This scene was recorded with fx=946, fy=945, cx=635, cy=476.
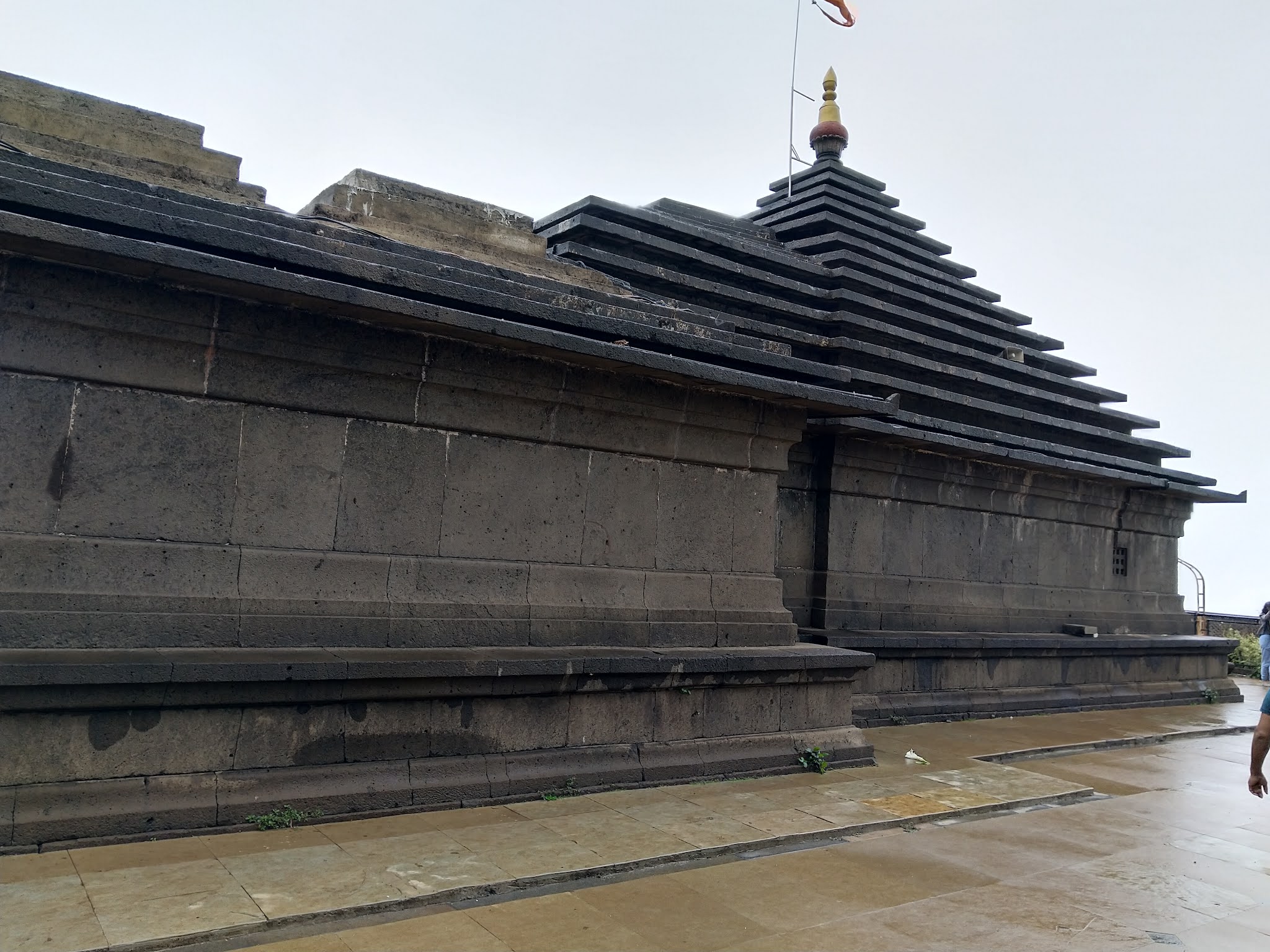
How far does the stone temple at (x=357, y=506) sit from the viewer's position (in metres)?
5.83

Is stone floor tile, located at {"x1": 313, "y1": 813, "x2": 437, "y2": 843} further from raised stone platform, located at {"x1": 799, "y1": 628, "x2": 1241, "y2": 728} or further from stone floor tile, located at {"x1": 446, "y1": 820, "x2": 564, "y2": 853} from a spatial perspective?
raised stone platform, located at {"x1": 799, "y1": 628, "x2": 1241, "y2": 728}

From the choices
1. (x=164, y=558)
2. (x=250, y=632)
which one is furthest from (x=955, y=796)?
(x=164, y=558)

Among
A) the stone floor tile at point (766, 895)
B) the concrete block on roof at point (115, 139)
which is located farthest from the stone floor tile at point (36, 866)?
the concrete block on roof at point (115, 139)

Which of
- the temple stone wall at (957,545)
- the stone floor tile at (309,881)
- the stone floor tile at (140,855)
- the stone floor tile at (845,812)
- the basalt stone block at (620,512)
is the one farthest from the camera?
the temple stone wall at (957,545)

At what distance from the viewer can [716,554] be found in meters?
8.97

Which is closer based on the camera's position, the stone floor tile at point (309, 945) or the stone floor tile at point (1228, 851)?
the stone floor tile at point (309, 945)

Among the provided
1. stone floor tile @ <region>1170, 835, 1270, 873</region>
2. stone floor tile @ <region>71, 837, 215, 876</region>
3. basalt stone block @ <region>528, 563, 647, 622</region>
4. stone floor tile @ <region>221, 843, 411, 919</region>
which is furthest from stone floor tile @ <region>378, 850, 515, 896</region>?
stone floor tile @ <region>1170, 835, 1270, 873</region>

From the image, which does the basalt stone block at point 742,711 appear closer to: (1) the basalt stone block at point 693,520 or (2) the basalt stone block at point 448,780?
(1) the basalt stone block at point 693,520

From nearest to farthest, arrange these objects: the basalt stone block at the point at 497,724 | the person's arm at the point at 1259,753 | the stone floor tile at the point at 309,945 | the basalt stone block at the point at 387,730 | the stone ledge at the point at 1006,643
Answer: the stone floor tile at the point at 309,945 → the person's arm at the point at 1259,753 → the basalt stone block at the point at 387,730 → the basalt stone block at the point at 497,724 → the stone ledge at the point at 1006,643

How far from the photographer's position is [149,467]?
6324 millimetres

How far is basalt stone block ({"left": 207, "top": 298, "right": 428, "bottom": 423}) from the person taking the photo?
6543 millimetres

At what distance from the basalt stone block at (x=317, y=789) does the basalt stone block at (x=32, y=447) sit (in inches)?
80.6

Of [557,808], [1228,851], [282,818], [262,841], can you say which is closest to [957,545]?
[1228,851]

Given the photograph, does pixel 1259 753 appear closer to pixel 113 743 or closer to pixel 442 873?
pixel 442 873
